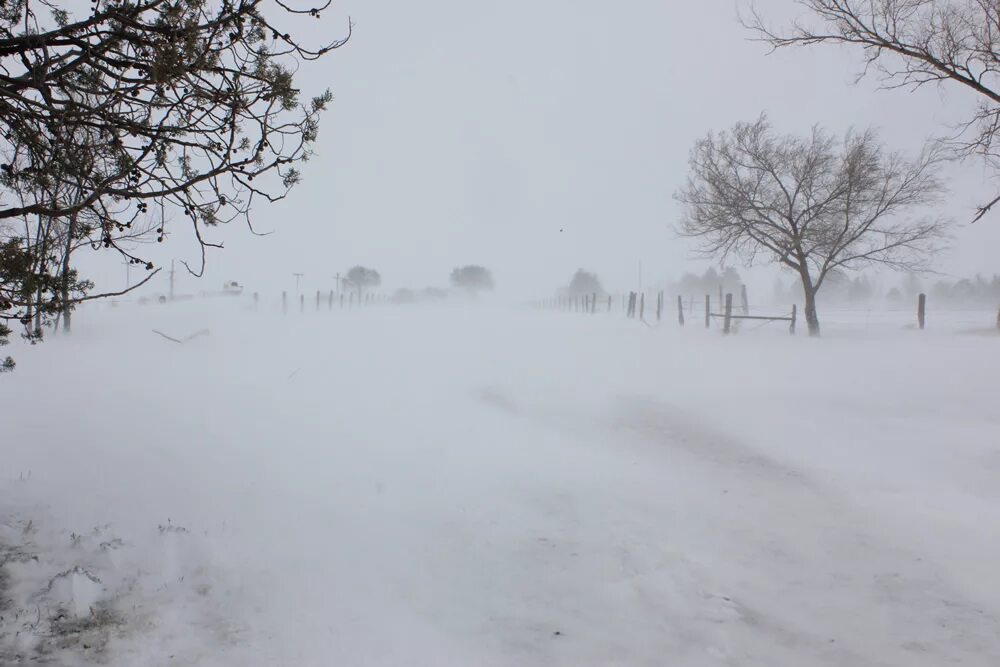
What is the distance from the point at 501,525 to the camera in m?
4.62

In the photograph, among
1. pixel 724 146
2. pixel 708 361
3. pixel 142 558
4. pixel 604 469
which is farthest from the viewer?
pixel 724 146

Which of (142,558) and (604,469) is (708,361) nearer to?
(604,469)

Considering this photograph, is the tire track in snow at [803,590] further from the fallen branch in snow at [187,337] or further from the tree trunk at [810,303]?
the fallen branch in snow at [187,337]

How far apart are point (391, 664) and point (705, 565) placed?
2316 millimetres

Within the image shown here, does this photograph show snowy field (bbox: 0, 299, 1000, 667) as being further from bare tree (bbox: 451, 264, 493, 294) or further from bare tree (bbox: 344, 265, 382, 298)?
bare tree (bbox: 451, 264, 493, 294)

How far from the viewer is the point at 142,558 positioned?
3768mm

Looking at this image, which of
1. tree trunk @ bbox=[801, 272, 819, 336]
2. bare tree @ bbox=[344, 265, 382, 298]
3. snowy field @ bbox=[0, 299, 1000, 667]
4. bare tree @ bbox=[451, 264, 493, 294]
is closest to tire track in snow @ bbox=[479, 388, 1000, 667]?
snowy field @ bbox=[0, 299, 1000, 667]

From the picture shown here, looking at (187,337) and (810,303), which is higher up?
(810,303)

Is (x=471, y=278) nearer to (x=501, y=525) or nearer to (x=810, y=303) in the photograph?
(x=810, y=303)

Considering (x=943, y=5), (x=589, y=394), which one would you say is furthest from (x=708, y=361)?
(x=943, y=5)

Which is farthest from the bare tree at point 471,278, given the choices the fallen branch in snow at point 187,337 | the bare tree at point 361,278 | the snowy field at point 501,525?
the snowy field at point 501,525

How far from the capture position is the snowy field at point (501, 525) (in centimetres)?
304

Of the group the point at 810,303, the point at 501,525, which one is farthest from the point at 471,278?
the point at 501,525

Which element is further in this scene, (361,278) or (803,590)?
(361,278)
